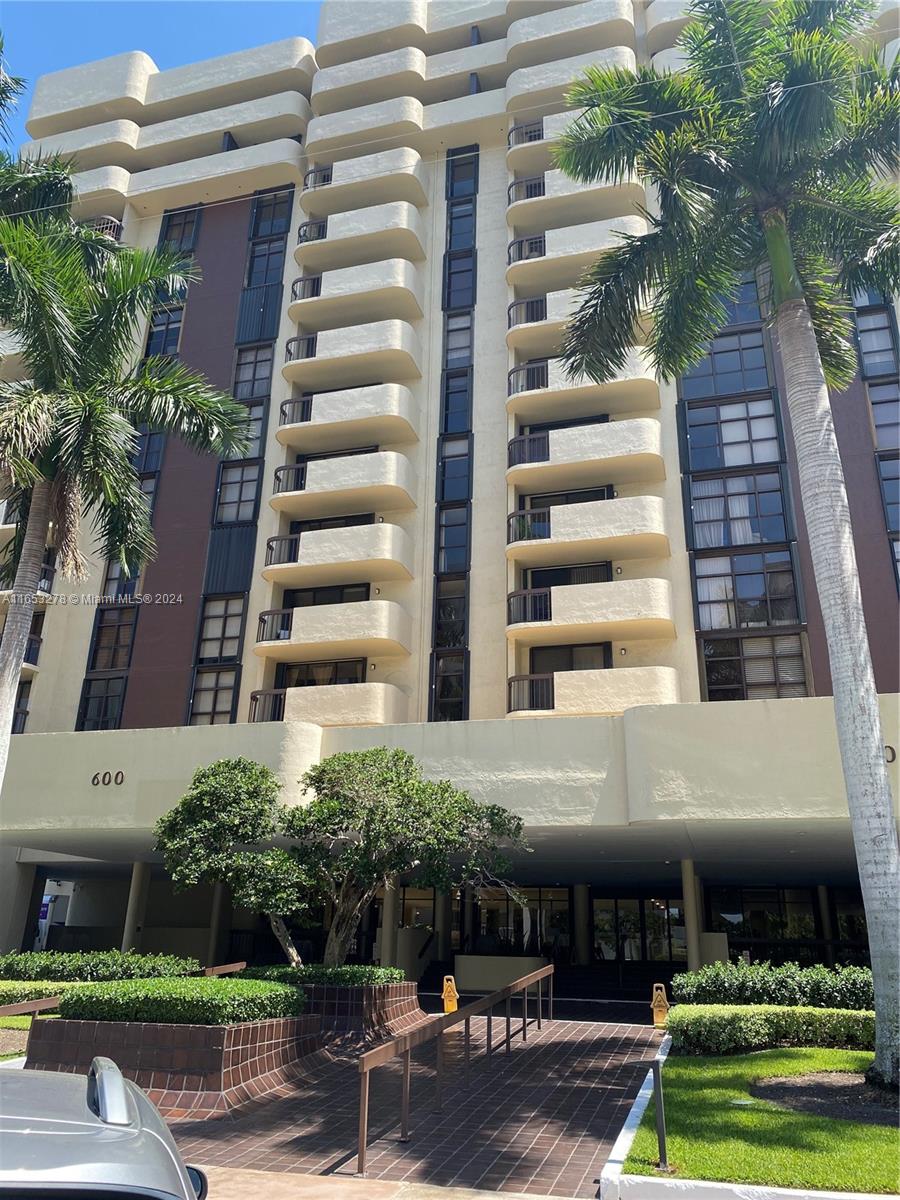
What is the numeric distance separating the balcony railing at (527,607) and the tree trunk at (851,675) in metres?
12.1

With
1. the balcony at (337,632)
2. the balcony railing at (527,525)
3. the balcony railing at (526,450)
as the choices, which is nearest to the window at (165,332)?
the balcony at (337,632)

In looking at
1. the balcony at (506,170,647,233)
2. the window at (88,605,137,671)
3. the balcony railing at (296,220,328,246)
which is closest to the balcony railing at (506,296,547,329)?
the balcony at (506,170,647,233)

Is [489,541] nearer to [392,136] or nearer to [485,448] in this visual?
[485,448]

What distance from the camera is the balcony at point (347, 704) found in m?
24.5

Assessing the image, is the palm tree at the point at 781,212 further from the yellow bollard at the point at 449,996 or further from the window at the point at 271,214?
the window at the point at 271,214

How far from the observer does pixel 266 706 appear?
86.8 feet

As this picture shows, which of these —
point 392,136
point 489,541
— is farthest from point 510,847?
point 392,136

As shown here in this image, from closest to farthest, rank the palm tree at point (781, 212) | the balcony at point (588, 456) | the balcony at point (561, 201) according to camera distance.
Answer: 1. the palm tree at point (781, 212)
2. the balcony at point (588, 456)
3. the balcony at point (561, 201)

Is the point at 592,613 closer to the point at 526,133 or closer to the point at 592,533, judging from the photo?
the point at 592,533

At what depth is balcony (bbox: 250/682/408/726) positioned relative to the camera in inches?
965

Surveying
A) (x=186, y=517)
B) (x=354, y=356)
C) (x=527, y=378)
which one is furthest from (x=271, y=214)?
(x=527, y=378)

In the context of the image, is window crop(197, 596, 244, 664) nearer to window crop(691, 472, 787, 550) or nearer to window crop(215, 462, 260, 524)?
window crop(215, 462, 260, 524)

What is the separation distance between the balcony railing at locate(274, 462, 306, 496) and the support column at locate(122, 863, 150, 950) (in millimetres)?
12350

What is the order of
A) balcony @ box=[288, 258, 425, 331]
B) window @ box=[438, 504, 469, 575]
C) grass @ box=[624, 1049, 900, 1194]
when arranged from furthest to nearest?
balcony @ box=[288, 258, 425, 331], window @ box=[438, 504, 469, 575], grass @ box=[624, 1049, 900, 1194]
